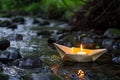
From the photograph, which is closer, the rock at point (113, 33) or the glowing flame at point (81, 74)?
the glowing flame at point (81, 74)

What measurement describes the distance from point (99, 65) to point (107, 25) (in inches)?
240

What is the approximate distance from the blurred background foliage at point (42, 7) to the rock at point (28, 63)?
11.5m

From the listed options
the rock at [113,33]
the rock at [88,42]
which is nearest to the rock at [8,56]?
the rock at [88,42]

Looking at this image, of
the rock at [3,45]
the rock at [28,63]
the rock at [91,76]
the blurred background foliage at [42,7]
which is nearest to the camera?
the rock at [91,76]

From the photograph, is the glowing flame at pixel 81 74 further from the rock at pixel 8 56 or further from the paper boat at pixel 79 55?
the rock at pixel 8 56

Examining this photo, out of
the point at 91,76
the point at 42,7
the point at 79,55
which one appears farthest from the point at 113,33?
the point at 42,7

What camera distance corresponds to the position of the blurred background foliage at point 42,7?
69.0ft

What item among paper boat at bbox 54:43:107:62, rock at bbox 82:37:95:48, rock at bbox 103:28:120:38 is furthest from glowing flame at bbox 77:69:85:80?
rock at bbox 103:28:120:38

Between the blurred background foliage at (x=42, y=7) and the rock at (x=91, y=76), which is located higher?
the blurred background foliage at (x=42, y=7)

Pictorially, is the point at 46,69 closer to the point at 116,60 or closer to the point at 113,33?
the point at 116,60

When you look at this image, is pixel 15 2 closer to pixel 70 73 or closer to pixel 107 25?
pixel 107 25

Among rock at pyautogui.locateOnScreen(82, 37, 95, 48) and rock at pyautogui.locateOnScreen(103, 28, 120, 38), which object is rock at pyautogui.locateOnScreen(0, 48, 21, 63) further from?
rock at pyautogui.locateOnScreen(103, 28, 120, 38)

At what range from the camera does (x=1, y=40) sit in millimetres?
9250

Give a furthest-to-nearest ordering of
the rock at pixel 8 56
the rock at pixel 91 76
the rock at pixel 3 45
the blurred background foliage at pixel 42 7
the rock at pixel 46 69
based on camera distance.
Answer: the blurred background foliage at pixel 42 7 → the rock at pixel 3 45 → the rock at pixel 8 56 → the rock at pixel 46 69 → the rock at pixel 91 76
